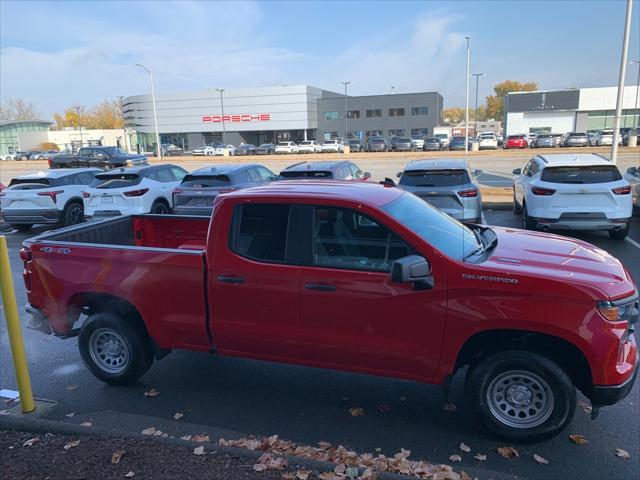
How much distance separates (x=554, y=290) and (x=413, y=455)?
1.56 meters

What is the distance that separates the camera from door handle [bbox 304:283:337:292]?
395 centimetres

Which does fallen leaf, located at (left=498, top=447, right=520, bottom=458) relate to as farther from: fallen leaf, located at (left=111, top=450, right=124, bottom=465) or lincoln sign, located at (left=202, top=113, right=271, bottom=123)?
lincoln sign, located at (left=202, top=113, right=271, bottom=123)

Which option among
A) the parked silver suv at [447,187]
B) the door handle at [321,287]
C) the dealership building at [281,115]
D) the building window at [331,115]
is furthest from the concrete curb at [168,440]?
the building window at [331,115]

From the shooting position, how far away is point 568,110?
3174 inches

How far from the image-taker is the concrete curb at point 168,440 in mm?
3268

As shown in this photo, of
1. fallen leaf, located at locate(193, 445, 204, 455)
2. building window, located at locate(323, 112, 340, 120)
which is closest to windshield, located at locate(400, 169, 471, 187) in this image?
fallen leaf, located at locate(193, 445, 204, 455)

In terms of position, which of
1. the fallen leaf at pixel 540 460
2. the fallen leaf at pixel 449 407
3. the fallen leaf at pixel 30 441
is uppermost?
the fallen leaf at pixel 30 441

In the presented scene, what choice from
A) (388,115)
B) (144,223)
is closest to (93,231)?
(144,223)

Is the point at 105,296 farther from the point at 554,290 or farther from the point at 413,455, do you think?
the point at 554,290

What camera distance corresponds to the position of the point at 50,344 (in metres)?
6.10

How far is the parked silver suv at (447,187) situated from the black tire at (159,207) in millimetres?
6592

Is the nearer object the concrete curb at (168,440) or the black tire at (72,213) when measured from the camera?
the concrete curb at (168,440)

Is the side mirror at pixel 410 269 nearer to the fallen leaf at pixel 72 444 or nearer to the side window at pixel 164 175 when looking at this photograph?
the fallen leaf at pixel 72 444

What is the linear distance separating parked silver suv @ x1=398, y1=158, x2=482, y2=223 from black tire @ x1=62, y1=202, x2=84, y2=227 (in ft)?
29.5
